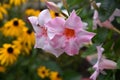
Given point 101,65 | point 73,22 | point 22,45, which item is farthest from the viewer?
point 22,45

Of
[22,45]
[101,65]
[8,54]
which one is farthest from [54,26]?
[22,45]

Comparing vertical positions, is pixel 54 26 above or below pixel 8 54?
above

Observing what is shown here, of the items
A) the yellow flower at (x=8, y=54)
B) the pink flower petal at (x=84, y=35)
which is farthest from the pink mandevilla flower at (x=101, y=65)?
the yellow flower at (x=8, y=54)

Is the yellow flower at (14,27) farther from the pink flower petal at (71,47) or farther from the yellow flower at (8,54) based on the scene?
the pink flower petal at (71,47)

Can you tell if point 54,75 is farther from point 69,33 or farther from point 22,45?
point 69,33

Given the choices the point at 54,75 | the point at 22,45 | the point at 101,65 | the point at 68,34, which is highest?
the point at 68,34

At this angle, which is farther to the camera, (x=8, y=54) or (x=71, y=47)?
(x=8, y=54)

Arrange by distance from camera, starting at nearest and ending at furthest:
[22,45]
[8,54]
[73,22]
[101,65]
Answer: [73,22]
[101,65]
[8,54]
[22,45]
